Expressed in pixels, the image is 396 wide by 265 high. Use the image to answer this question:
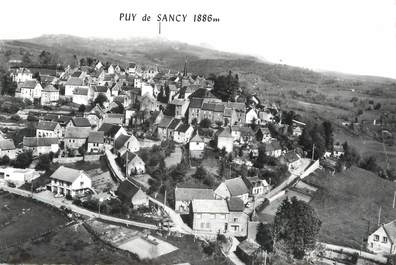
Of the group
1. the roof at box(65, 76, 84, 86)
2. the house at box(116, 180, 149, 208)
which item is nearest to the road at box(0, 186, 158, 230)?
the house at box(116, 180, 149, 208)

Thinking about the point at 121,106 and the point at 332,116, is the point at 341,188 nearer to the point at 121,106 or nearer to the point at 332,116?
the point at 121,106

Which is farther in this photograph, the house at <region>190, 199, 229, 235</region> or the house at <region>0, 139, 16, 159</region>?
the house at <region>0, 139, 16, 159</region>

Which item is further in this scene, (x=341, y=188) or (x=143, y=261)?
(x=341, y=188)

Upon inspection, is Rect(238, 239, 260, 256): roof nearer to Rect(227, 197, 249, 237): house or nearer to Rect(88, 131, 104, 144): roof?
Rect(227, 197, 249, 237): house

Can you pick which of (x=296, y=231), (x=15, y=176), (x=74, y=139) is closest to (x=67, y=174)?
(x=15, y=176)

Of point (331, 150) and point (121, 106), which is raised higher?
point (121, 106)

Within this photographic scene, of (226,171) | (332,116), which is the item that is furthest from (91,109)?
(332,116)

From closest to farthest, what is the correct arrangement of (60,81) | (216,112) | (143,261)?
(143,261) → (216,112) → (60,81)
